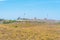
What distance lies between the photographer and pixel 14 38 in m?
25.0

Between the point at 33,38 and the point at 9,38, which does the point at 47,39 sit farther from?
the point at 9,38

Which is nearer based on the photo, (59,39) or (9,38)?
(9,38)

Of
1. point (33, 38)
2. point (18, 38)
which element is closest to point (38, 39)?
point (33, 38)

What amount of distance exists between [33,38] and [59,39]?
13.8 ft

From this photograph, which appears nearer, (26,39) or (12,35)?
(26,39)

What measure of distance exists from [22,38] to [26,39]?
685 millimetres

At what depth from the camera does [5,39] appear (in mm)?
24109

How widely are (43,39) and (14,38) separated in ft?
13.3

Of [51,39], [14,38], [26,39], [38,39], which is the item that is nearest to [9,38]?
[14,38]

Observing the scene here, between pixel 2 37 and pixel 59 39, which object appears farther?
pixel 59 39

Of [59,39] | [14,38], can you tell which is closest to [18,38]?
[14,38]

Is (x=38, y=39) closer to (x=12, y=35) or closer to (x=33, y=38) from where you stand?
(x=33, y=38)

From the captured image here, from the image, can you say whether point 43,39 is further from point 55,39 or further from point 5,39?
point 5,39

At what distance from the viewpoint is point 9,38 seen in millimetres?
24688
